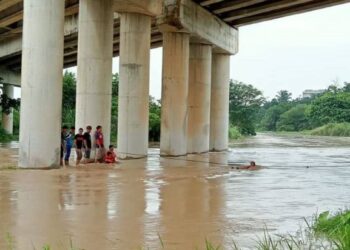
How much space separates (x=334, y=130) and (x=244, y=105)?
1480 centimetres

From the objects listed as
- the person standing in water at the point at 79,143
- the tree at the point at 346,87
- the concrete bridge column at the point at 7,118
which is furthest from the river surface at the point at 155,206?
the tree at the point at 346,87

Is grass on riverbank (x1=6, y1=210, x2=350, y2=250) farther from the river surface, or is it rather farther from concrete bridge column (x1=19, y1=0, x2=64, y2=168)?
concrete bridge column (x1=19, y1=0, x2=64, y2=168)

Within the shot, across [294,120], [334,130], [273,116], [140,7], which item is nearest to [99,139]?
[140,7]

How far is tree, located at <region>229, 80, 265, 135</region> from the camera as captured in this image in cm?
8656

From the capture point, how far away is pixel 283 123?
408 feet

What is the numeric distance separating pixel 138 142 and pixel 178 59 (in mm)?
5476

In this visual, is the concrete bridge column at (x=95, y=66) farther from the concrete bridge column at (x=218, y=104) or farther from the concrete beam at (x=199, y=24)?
the concrete bridge column at (x=218, y=104)

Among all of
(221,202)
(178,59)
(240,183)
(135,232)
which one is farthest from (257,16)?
(135,232)

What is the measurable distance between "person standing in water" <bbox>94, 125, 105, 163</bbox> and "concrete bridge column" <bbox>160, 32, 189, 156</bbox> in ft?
25.2

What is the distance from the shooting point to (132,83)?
27922 millimetres

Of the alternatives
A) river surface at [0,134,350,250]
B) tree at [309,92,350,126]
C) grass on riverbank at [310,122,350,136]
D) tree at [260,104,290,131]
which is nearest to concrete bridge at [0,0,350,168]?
river surface at [0,134,350,250]

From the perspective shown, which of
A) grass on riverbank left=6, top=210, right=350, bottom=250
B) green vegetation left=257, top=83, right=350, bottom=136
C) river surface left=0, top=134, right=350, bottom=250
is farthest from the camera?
green vegetation left=257, top=83, right=350, bottom=136

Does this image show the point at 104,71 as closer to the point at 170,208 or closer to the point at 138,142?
the point at 138,142

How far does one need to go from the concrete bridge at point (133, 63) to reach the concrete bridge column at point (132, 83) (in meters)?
0.05
